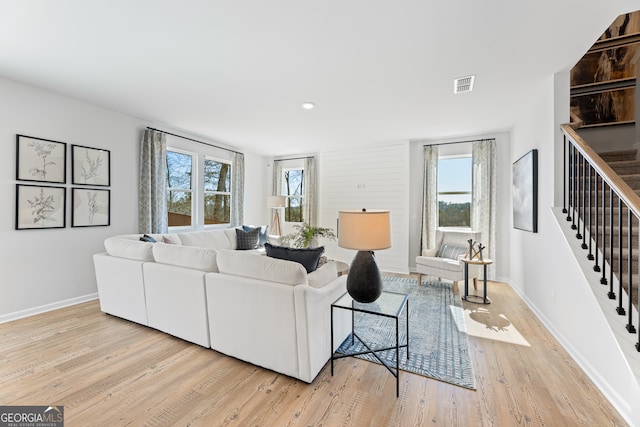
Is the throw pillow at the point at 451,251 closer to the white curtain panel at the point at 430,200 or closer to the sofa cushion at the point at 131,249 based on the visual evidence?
the white curtain panel at the point at 430,200

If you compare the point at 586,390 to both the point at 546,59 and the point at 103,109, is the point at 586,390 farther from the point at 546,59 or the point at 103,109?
the point at 103,109

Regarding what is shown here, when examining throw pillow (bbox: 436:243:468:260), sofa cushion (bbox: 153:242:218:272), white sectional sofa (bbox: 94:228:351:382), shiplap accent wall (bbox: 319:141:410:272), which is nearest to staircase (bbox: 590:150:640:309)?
throw pillow (bbox: 436:243:468:260)


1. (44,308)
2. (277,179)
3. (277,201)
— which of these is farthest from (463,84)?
(44,308)

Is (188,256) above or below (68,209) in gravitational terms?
below

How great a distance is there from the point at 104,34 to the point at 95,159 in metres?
2.09

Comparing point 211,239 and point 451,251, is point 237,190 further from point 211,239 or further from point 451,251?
point 451,251

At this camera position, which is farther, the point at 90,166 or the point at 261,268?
the point at 90,166

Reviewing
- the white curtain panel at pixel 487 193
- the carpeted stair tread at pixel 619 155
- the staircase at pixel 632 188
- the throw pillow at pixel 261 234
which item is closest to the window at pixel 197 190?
the throw pillow at pixel 261 234

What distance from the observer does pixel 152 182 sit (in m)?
4.27

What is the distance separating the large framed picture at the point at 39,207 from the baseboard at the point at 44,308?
932mm

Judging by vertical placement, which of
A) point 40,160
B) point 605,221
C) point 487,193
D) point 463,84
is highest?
point 463,84

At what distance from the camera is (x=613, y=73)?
3611 mm

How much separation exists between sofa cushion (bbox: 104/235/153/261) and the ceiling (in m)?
1.73

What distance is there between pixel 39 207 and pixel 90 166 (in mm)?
734
